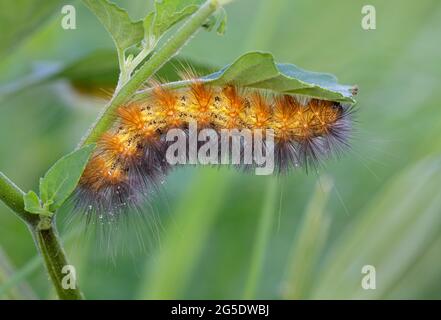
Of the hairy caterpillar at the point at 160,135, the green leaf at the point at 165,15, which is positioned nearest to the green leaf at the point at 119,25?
the green leaf at the point at 165,15

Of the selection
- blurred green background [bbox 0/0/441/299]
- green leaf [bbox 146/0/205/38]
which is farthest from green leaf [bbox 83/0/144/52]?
blurred green background [bbox 0/0/441/299]

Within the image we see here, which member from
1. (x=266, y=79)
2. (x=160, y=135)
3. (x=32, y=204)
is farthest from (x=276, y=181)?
(x=32, y=204)

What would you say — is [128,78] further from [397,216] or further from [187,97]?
[397,216]

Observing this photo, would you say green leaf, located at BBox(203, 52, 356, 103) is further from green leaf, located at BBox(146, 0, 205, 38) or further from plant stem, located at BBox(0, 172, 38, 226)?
plant stem, located at BBox(0, 172, 38, 226)

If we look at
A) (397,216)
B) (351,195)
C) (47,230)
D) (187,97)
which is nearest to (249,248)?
(351,195)

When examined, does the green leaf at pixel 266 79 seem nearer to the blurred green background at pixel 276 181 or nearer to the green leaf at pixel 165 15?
the green leaf at pixel 165 15

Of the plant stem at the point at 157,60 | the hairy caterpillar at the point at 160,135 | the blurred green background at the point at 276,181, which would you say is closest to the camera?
the plant stem at the point at 157,60

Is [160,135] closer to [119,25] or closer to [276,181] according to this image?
[119,25]
